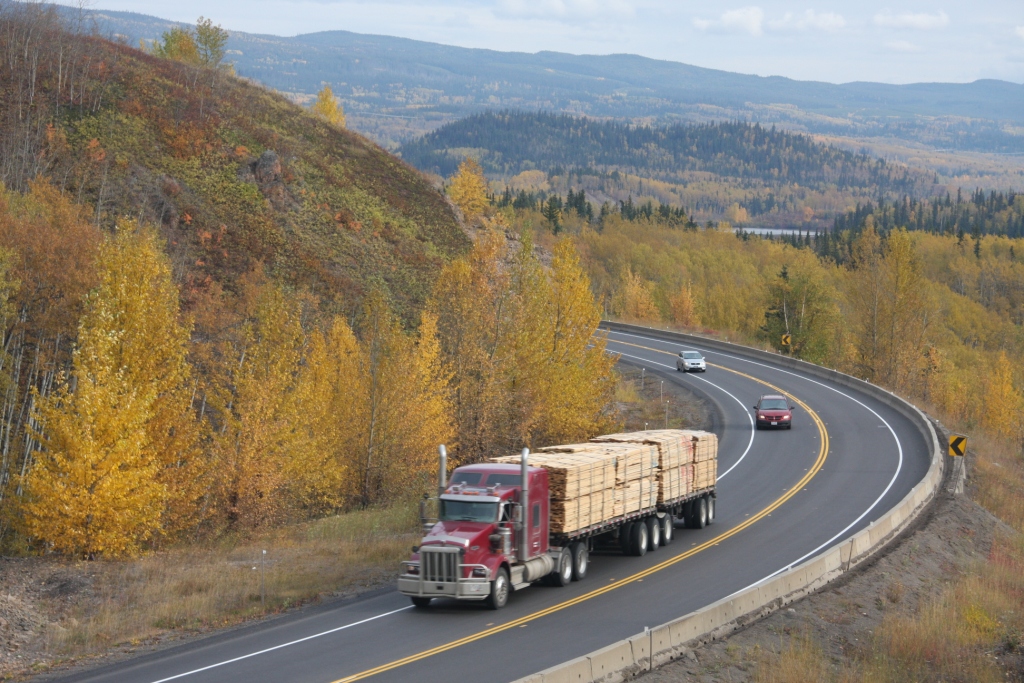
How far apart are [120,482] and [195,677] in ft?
47.1

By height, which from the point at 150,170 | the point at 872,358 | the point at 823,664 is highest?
the point at 150,170

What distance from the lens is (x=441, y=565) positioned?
21.2 metres

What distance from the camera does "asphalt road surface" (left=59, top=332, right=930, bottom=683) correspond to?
17.7 metres

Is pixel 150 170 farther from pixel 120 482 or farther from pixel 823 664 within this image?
pixel 823 664

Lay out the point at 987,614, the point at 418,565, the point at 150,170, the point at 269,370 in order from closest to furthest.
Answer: the point at 418,565 < the point at 987,614 < the point at 269,370 < the point at 150,170

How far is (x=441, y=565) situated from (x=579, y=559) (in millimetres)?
4662

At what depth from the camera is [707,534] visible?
31.0m

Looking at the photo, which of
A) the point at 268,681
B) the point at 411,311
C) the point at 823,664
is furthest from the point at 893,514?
the point at 411,311

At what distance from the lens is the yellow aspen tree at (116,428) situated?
97.3 ft

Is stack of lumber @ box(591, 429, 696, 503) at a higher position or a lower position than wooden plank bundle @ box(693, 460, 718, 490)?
higher

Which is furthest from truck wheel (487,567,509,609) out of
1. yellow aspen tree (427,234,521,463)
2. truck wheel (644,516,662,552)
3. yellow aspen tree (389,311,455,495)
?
yellow aspen tree (427,234,521,463)

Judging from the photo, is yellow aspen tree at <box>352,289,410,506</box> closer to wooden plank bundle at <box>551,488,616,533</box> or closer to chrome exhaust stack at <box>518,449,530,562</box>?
wooden plank bundle at <box>551,488,616,533</box>

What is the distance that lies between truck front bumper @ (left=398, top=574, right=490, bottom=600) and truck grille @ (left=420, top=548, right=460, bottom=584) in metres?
0.09

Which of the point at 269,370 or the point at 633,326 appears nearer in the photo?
the point at 269,370
